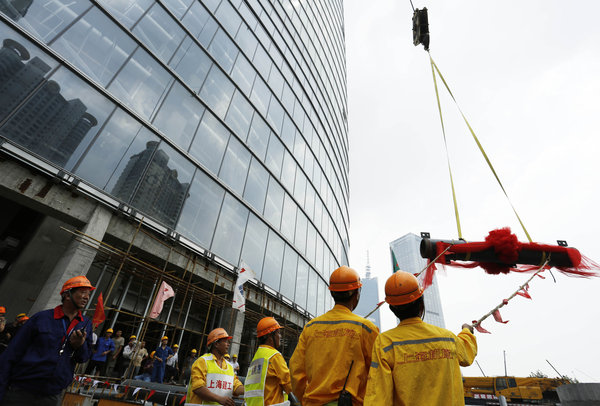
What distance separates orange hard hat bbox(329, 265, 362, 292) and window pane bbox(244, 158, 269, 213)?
35.8 ft

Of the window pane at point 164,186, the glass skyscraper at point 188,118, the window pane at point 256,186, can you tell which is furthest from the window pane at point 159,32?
the window pane at point 256,186

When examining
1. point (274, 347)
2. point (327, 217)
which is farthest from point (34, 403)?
point (327, 217)

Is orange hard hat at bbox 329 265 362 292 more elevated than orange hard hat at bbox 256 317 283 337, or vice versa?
orange hard hat at bbox 329 265 362 292

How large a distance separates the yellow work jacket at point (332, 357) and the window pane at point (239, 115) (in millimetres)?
12061

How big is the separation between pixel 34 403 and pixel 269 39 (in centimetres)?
1996

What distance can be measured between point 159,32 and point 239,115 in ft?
14.4

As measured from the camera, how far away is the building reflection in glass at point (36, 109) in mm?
6534

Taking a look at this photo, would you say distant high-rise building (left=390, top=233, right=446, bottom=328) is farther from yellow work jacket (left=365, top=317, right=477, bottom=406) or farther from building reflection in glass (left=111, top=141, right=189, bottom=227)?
yellow work jacket (left=365, top=317, right=477, bottom=406)

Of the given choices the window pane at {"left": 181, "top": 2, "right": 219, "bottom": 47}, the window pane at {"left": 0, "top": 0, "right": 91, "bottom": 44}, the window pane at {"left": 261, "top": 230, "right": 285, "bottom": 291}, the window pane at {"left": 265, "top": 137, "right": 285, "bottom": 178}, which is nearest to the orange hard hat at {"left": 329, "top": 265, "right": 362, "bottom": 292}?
the window pane at {"left": 0, "top": 0, "right": 91, "bottom": 44}

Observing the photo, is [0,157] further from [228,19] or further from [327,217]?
[327,217]

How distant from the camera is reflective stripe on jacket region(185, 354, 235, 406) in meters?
3.10

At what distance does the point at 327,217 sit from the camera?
21.7 meters

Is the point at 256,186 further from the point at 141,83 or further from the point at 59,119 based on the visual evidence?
the point at 59,119

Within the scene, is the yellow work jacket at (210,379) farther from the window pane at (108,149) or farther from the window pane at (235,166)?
the window pane at (235,166)
